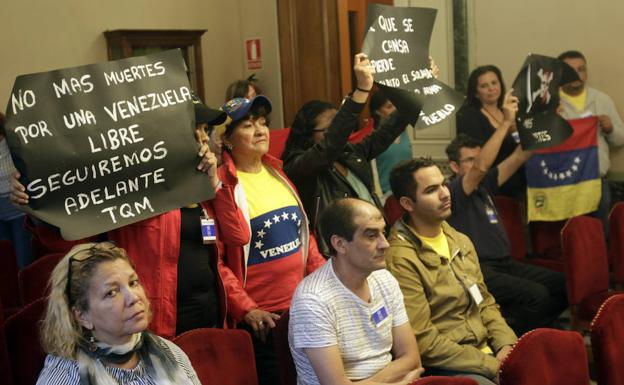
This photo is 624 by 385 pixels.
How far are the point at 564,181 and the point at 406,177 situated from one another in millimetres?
2170

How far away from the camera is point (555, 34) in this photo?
5.96 meters

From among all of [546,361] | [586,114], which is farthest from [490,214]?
[586,114]

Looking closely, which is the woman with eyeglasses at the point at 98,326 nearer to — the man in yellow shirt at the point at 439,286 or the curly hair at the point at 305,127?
the man in yellow shirt at the point at 439,286

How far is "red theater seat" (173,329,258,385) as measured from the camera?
2.59 metres

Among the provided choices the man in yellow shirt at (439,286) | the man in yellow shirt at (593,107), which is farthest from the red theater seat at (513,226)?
the man in yellow shirt at (439,286)

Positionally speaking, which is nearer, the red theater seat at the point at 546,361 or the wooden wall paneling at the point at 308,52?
the red theater seat at the point at 546,361

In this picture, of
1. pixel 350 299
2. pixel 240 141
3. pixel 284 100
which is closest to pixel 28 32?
pixel 284 100

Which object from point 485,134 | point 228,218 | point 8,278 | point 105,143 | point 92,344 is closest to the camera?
point 92,344

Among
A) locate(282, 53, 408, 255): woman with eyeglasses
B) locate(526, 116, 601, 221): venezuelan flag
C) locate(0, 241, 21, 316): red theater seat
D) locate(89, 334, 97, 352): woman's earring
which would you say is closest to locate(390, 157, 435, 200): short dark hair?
locate(282, 53, 408, 255): woman with eyeglasses

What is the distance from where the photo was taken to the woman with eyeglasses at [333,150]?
354cm

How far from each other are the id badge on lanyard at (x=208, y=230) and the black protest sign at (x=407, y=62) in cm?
120

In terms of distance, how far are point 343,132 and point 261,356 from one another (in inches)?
39.5

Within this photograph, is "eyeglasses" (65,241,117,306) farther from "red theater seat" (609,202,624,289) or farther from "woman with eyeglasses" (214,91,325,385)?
"red theater seat" (609,202,624,289)

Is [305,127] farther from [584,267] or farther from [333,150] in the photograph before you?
[584,267]
